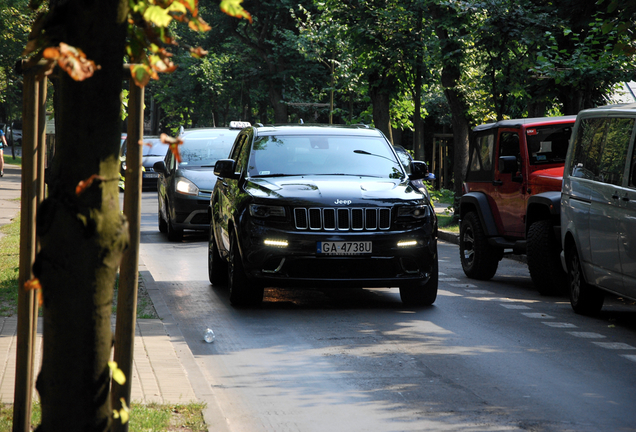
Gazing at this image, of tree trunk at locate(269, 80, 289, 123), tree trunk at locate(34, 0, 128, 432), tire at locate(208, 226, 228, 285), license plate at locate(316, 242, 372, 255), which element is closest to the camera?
tree trunk at locate(34, 0, 128, 432)

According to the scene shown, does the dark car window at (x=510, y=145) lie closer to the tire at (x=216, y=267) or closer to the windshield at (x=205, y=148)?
the tire at (x=216, y=267)

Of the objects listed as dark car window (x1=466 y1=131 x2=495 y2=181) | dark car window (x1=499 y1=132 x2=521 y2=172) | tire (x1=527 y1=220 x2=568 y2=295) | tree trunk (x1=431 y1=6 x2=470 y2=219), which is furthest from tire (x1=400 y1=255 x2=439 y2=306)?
tree trunk (x1=431 y1=6 x2=470 y2=219)

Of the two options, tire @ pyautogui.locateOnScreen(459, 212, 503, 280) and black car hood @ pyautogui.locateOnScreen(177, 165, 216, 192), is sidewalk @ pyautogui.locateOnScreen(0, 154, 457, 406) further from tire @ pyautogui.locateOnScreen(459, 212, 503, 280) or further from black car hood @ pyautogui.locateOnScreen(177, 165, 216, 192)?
black car hood @ pyautogui.locateOnScreen(177, 165, 216, 192)

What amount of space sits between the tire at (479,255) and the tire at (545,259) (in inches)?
49.4

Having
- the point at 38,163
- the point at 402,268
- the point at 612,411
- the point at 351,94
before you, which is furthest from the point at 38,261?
the point at 351,94

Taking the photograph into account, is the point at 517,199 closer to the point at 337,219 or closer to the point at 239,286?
the point at 337,219

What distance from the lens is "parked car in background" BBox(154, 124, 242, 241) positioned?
15547 millimetres

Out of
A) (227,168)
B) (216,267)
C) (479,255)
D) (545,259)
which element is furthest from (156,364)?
(479,255)

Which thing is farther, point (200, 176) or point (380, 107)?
point (380, 107)

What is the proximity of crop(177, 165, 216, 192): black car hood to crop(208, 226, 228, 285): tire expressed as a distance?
474 cm

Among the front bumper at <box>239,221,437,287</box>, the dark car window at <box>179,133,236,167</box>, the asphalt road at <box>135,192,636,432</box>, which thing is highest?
the dark car window at <box>179,133,236,167</box>

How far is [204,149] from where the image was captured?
17.0 m

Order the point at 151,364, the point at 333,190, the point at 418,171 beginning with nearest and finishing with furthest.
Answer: the point at 151,364
the point at 333,190
the point at 418,171

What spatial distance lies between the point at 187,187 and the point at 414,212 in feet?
24.1
